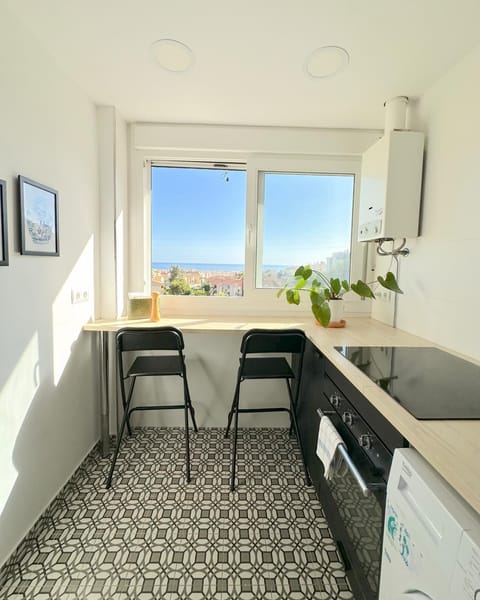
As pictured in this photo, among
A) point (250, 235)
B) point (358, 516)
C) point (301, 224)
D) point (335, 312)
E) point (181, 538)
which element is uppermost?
point (301, 224)

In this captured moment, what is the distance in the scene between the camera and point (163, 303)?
251 cm

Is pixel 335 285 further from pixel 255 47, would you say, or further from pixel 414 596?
pixel 414 596

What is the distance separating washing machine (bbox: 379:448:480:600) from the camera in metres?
0.57

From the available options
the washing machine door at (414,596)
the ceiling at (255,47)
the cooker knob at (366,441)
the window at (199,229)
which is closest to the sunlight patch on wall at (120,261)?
the window at (199,229)

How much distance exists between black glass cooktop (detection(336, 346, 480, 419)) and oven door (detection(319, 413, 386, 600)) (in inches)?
9.6

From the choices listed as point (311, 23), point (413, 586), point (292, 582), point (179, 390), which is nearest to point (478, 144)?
point (311, 23)

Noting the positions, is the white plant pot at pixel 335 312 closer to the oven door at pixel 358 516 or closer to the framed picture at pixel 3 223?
the oven door at pixel 358 516

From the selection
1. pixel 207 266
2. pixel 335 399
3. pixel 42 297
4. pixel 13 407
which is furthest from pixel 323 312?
pixel 13 407

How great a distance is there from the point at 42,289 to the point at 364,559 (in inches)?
67.7

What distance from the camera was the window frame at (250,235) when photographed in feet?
7.95

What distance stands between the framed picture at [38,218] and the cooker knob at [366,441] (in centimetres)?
152

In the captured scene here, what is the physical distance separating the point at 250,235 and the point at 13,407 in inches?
70.5

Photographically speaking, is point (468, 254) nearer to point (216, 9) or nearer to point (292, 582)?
point (216, 9)

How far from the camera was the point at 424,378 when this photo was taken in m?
1.19
